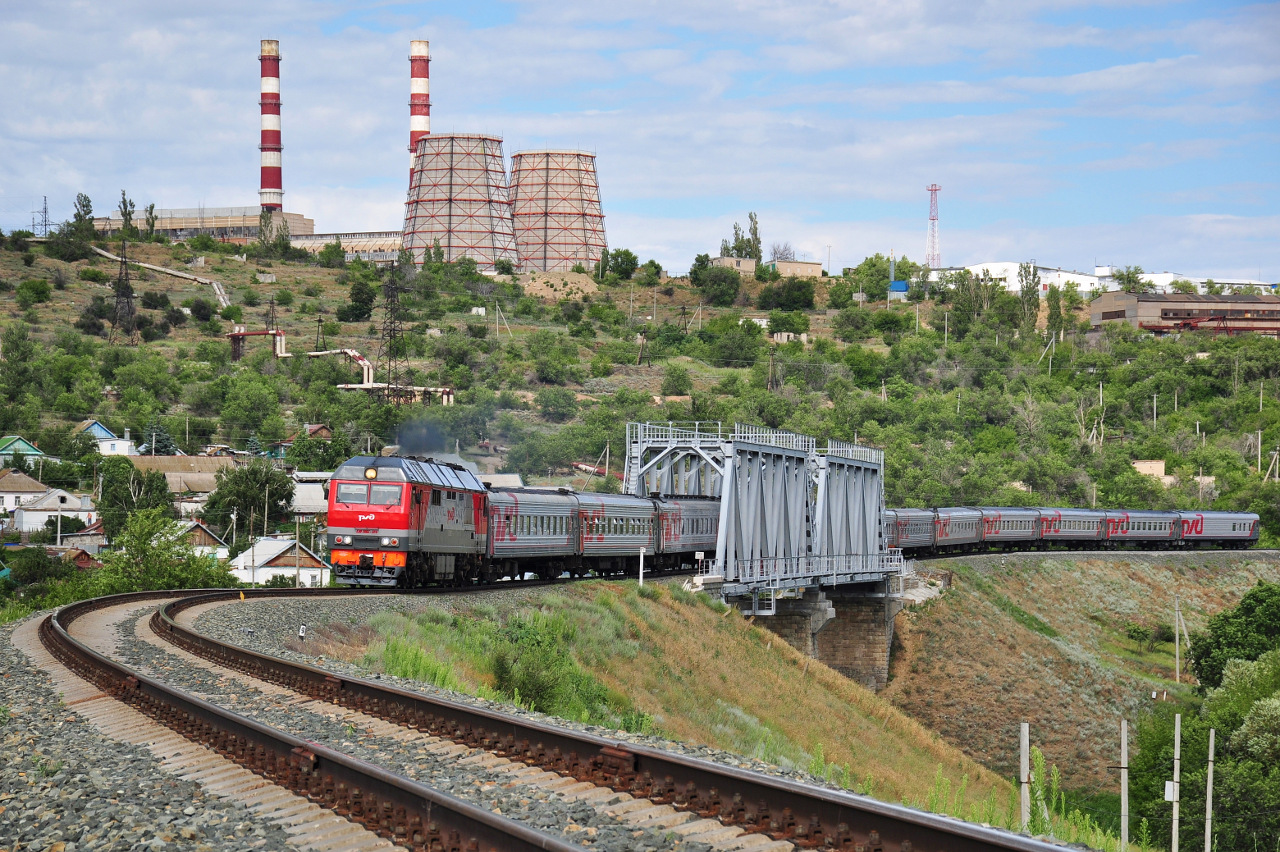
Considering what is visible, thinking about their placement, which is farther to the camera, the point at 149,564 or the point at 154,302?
the point at 154,302

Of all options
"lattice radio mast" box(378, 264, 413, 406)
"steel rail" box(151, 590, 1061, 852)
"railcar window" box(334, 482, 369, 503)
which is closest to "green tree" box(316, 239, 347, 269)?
"lattice radio mast" box(378, 264, 413, 406)


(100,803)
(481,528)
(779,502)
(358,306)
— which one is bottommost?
(779,502)

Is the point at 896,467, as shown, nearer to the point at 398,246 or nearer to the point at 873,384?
the point at 873,384

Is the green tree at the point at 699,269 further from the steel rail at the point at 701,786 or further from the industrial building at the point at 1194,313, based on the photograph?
the steel rail at the point at 701,786

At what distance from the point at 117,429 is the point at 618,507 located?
250 ft

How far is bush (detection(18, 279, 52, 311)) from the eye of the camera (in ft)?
448

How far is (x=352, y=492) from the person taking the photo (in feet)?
97.1

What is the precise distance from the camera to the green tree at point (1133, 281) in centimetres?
17799

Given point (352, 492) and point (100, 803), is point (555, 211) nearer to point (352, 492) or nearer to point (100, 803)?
point (352, 492)

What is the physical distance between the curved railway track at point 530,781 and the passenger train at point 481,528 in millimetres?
14107

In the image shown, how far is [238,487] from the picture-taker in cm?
8506

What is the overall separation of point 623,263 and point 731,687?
499ft

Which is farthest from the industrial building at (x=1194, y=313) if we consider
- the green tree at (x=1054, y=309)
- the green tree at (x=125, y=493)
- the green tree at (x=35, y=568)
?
the green tree at (x=35, y=568)

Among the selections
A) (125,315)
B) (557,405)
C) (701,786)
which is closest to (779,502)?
(701,786)
